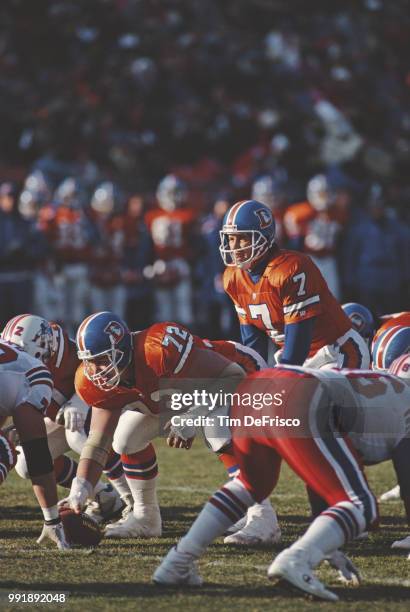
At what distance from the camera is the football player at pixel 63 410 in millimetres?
5988

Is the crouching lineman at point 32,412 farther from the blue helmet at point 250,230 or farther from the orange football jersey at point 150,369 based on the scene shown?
the blue helmet at point 250,230

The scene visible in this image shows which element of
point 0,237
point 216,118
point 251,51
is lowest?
point 0,237

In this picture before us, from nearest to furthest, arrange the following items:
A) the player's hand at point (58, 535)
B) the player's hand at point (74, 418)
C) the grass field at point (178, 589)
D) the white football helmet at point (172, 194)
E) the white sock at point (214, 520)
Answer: the grass field at point (178, 589) → the white sock at point (214, 520) → the player's hand at point (58, 535) → the player's hand at point (74, 418) → the white football helmet at point (172, 194)

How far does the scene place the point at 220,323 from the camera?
12852mm

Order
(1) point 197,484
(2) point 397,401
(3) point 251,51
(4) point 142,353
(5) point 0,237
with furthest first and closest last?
(3) point 251,51
(5) point 0,237
(1) point 197,484
(4) point 142,353
(2) point 397,401

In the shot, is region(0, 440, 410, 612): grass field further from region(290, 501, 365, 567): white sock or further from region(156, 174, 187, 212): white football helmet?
region(156, 174, 187, 212): white football helmet

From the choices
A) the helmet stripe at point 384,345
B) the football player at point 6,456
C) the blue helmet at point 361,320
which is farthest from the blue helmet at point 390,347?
the football player at point 6,456

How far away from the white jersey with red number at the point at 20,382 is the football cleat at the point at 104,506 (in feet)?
3.81

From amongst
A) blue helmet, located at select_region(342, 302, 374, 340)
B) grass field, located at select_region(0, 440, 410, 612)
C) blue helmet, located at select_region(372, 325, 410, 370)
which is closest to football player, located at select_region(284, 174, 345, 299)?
blue helmet, located at select_region(342, 302, 374, 340)

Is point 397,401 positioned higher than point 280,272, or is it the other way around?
point 280,272

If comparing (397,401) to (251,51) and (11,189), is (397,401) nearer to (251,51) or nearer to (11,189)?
(11,189)

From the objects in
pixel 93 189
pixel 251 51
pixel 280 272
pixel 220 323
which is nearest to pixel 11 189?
pixel 93 189

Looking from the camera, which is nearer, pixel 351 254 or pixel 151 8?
pixel 351 254

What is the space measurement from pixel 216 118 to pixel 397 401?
11.7 metres
